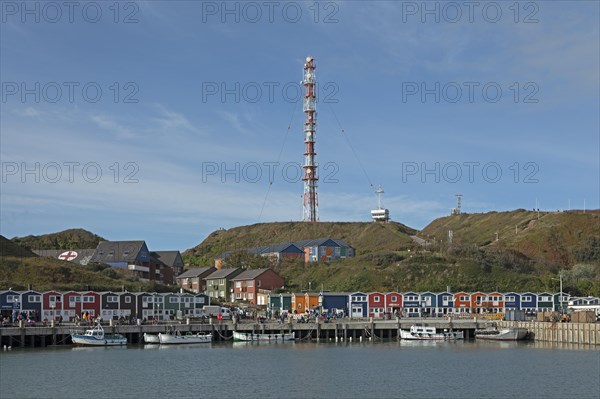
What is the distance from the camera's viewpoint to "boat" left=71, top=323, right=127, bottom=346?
8206 cm

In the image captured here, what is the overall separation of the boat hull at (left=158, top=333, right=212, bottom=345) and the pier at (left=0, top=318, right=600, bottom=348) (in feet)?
7.12

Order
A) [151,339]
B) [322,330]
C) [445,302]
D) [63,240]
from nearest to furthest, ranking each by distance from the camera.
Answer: [151,339]
[322,330]
[445,302]
[63,240]

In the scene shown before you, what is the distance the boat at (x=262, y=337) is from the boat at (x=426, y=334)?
43.8 ft

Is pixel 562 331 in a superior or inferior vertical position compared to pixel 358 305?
inferior

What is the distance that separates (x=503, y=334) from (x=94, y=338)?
4479 centimetres

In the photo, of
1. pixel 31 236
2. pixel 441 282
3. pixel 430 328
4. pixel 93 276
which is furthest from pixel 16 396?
pixel 31 236

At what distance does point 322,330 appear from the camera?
93.6m

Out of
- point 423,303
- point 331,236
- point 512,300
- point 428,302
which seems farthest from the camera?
point 331,236

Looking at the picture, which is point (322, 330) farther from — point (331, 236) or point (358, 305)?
point (331, 236)

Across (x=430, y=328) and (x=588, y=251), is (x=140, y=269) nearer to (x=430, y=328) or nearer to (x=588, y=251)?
(x=430, y=328)

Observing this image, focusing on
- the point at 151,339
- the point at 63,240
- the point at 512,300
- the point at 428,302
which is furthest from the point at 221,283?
the point at 63,240

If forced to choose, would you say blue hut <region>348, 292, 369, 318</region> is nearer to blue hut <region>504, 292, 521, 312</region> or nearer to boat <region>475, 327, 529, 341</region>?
blue hut <region>504, 292, 521, 312</region>

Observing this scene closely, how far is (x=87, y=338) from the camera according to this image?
82.1 meters

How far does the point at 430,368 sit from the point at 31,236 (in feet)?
419
